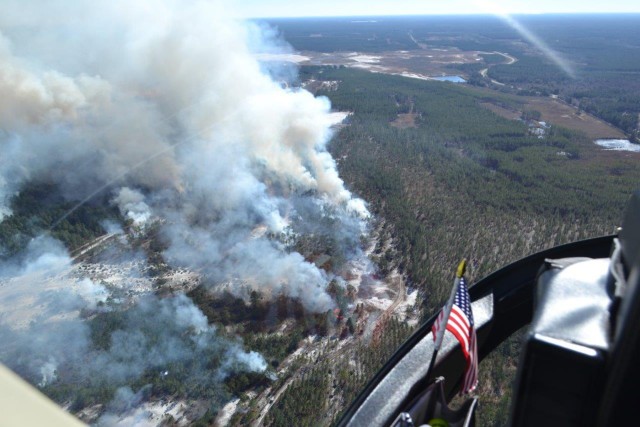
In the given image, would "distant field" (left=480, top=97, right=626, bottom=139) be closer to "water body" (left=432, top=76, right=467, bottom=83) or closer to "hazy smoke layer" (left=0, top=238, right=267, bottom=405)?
"water body" (left=432, top=76, right=467, bottom=83)

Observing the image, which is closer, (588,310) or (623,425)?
(623,425)

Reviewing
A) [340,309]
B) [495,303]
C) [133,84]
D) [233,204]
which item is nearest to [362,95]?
[133,84]

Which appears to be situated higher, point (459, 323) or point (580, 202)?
point (459, 323)

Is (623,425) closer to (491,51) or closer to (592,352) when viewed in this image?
(592,352)

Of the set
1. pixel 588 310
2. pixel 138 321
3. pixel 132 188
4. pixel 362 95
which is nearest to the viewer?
pixel 588 310

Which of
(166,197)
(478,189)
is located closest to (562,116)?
(478,189)

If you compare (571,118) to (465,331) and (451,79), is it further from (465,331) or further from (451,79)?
(465,331)

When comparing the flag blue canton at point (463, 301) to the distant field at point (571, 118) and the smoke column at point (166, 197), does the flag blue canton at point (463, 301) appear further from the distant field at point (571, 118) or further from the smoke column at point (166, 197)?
the distant field at point (571, 118)

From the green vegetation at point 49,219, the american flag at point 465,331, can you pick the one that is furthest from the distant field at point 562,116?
the american flag at point 465,331
